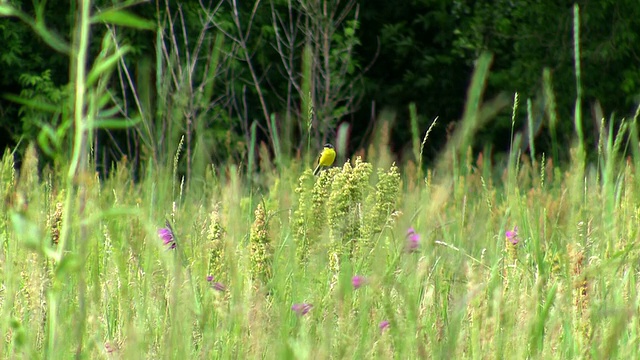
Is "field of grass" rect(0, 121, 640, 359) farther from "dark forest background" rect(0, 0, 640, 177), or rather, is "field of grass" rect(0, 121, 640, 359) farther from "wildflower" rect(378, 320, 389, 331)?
"dark forest background" rect(0, 0, 640, 177)

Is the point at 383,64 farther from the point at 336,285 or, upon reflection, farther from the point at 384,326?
the point at 384,326

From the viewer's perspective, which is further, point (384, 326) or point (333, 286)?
point (333, 286)

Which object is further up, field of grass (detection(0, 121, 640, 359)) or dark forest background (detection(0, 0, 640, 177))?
field of grass (detection(0, 121, 640, 359))

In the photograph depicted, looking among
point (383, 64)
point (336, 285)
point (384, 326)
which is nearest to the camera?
point (384, 326)

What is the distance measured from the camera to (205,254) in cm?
185

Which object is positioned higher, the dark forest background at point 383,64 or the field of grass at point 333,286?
the field of grass at point 333,286

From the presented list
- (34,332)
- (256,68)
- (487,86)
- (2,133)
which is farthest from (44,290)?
(487,86)

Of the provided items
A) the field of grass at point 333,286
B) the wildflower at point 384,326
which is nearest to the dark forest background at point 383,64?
the field of grass at point 333,286

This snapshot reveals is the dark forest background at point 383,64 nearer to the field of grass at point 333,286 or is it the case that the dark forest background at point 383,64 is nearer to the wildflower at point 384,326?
the field of grass at point 333,286

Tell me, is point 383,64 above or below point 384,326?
below

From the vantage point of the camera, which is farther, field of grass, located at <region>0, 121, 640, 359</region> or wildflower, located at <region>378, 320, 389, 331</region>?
wildflower, located at <region>378, 320, 389, 331</region>

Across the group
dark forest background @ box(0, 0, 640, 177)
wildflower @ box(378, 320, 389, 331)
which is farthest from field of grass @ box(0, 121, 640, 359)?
dark forest background @ box(0, 0, 640, 177)

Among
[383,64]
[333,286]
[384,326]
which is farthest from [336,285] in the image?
[383,64]

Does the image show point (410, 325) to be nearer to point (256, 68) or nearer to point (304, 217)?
point (304, 217)
